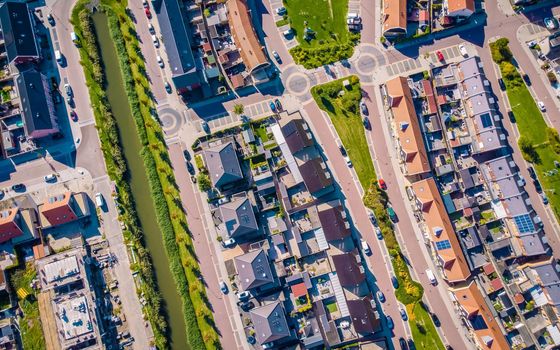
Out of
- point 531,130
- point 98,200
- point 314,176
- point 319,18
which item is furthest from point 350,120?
point 98,200

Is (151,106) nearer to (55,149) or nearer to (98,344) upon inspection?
(55,149)

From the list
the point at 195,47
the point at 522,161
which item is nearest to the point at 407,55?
the point at 522,161

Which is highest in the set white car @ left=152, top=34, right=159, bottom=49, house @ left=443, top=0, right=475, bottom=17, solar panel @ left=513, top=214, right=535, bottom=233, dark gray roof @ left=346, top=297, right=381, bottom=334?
white car @ left=152, top=34, right=159, bottom=49

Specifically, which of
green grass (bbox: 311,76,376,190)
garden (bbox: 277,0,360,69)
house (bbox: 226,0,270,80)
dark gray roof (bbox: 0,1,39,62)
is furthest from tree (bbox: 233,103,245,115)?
dark gray roof (bbox: 0,1,39,62)

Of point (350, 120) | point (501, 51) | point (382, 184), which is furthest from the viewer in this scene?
point (501, 51)

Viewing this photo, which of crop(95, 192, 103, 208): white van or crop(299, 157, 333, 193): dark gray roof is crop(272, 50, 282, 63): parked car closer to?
crop(299, 157, 333, 193): dark gray roof

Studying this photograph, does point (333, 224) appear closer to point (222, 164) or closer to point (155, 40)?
point (222, 164)
